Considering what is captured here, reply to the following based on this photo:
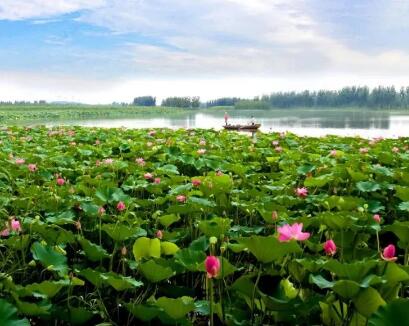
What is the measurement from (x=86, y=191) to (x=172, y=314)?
5.54 feet

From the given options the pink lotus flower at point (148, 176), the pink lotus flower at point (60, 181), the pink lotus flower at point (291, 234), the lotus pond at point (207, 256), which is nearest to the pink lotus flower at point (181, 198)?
the lotus pond at point (207, 256)

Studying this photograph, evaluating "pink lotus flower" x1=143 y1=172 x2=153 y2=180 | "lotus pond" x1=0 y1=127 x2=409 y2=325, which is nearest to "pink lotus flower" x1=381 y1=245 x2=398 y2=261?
"lotus pond" x1=0 y1=127 x2=409 y2=325

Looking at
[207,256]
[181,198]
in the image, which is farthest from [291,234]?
[181,198]

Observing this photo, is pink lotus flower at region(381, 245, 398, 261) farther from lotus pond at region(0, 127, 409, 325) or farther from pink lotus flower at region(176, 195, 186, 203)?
pink lotus flower at region(176, 195, 186, 203)

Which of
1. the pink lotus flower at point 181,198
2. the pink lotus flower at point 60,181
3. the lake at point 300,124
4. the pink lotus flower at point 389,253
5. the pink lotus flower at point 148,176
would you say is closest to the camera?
the pink lotus flower at point 389,253

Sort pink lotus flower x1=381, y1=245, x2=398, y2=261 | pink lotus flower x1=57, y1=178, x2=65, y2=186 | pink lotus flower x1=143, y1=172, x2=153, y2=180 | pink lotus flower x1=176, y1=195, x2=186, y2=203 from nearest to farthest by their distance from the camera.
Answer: pink lotus flower x1=381, y1=245, x2=398, y2=261 < pink lotus flower x1=176, y1=195, x2=186, y2=203 < pink lotus flower x1=57, y1=178, x2=65, y2=186 < pink lotus flower x1=143, y1=172, x2=153, y2=180

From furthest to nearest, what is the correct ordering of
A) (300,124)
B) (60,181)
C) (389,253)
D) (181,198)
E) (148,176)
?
(300,124)
(148,176)
(60,181)
(181,198)
(389,253)

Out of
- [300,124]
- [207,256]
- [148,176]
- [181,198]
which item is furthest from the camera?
[300,124]

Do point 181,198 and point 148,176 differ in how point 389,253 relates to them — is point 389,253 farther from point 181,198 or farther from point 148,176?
point 148,176

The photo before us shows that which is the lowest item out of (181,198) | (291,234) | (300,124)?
(300,124)

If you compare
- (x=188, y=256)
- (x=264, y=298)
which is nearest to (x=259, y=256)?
(x=264, y=298)

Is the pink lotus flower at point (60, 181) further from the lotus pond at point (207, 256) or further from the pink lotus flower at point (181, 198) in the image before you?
the pink lotus flower at point (181, 198)

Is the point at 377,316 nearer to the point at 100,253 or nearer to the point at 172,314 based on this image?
the point at 172,314

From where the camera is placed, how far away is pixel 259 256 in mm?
1563
